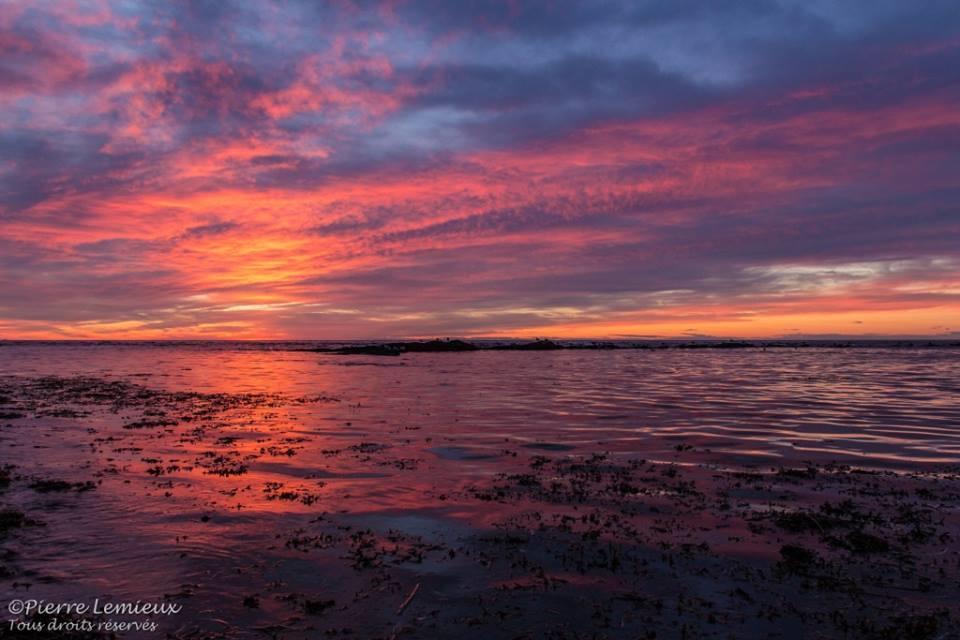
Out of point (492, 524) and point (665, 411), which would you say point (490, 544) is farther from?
point (665, 411)

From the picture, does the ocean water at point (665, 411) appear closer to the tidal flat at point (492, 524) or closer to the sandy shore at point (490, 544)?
the tidal flat at point (492, 524)

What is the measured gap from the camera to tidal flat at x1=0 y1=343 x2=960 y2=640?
8211 mm

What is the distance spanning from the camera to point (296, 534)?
11359 mm

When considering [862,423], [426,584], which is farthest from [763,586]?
[862,423]

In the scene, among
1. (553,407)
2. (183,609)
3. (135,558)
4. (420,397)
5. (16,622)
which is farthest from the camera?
(420,397)

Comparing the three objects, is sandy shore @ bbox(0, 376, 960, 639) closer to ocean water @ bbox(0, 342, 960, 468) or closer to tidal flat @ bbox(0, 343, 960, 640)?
tidal flat @ bbox(0, 343, 960, 640)

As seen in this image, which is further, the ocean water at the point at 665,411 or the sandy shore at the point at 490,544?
the ocean water at the point at 665,411

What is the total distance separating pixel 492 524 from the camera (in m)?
12.1

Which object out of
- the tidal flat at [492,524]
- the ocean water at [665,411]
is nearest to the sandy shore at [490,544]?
the tidal flat at [492,524]

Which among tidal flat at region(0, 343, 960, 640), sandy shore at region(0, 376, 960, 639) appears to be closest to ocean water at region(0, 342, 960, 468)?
tidal flat at region(0, 343, 960, 640)

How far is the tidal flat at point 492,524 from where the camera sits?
26.9ft

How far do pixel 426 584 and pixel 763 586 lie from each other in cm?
535

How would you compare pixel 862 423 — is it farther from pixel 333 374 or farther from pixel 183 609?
pixel 333 374

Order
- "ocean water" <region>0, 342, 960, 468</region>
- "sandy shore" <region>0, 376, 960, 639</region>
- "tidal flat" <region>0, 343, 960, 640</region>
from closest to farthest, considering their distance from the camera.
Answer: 1. "sandy shore" <region>0, 376, 960, 639</region>
2. "tidal flat" <region>0, 343, 960, 640</region>
3. "ocean water" <region>0, 342, 960, 468</region>
